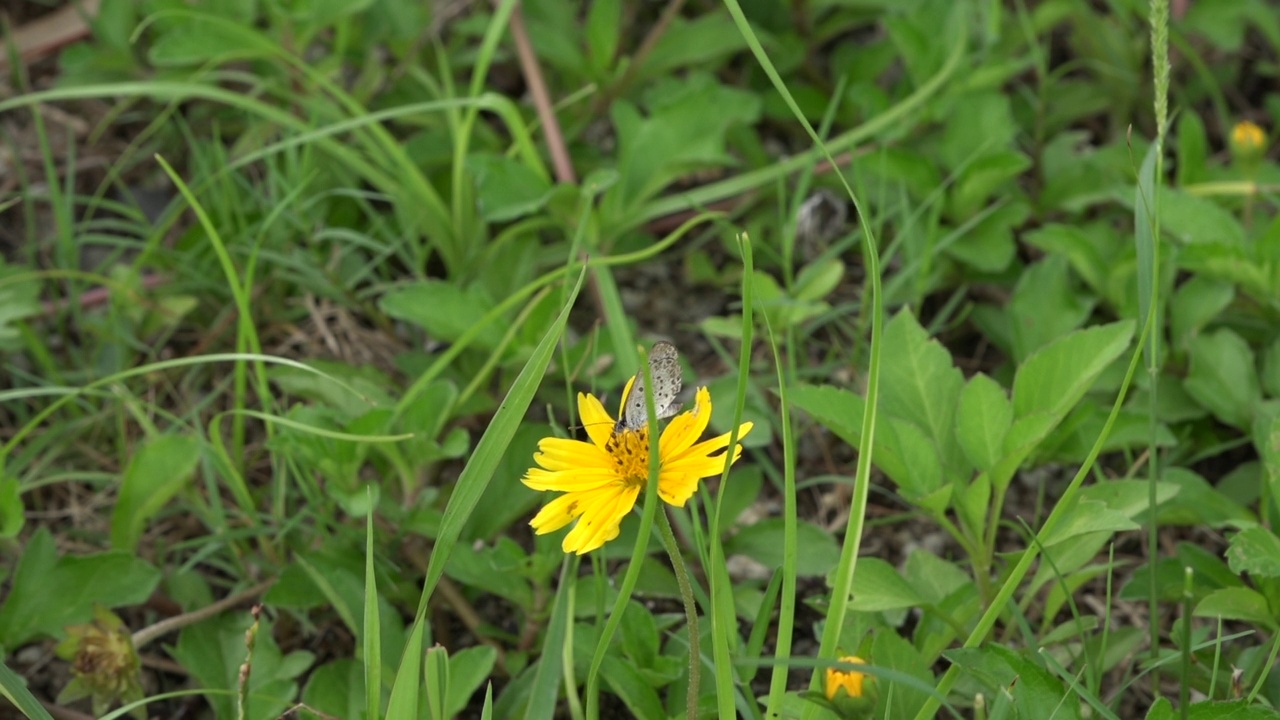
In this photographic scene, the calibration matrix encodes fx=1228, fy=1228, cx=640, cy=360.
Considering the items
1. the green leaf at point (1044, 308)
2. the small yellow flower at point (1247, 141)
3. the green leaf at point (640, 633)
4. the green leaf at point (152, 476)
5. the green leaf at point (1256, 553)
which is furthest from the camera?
the small yellow flower at point (1247, 141)

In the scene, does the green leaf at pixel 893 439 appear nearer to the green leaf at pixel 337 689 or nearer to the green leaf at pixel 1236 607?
the green leaf at pixel 1236 607

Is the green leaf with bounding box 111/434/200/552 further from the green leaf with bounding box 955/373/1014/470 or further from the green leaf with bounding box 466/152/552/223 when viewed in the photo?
the green leaf with bounding box 955/373/1014/470

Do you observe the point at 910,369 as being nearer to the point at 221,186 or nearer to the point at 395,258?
the point at 395,258

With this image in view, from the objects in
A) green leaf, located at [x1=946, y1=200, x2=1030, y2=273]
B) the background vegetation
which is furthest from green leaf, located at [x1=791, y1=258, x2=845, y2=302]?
green leaf, located at [x1=946, y1=200, x2=1030, y2=273]

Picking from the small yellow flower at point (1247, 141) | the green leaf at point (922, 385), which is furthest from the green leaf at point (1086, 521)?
the small yellow flower at point (1247, 141)

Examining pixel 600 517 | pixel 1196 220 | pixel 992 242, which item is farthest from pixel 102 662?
pixel 1196 220

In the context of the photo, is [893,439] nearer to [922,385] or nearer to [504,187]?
[922,385]
